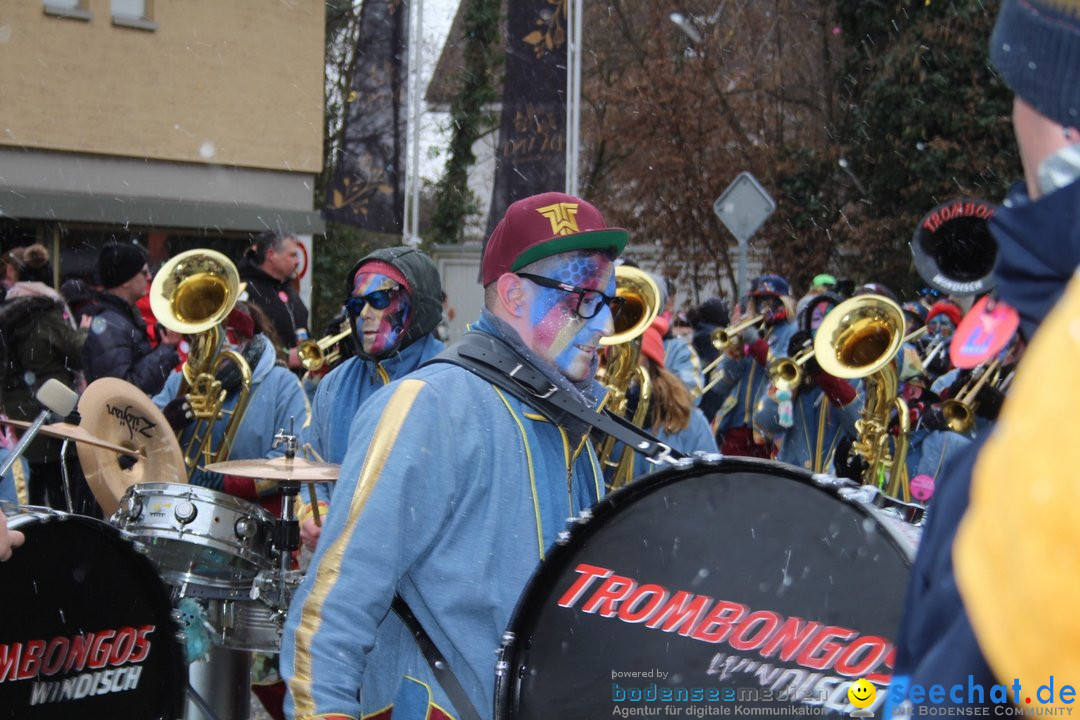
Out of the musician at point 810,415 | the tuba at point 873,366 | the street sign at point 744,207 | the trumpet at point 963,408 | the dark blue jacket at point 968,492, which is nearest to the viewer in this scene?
the dark blue jacket at point 968,492

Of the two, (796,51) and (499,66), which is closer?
(796,51)

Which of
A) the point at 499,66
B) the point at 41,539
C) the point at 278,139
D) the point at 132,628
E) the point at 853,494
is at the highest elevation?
the point at 499,66

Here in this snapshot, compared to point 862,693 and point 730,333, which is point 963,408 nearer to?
point 730,333

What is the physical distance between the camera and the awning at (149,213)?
48.7 feet

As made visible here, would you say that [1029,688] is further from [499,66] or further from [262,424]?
[499,66]

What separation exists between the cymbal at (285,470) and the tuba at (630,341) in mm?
2227

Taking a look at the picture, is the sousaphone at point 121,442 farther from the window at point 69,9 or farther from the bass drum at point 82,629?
the window at point 69,9

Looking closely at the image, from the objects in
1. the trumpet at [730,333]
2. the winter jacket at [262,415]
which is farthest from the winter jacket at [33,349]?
the trumpet at [730,333]

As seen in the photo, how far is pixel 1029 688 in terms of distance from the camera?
2.44 feet

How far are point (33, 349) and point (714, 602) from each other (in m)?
5.37

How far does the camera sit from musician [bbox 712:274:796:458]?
9367 millimetres

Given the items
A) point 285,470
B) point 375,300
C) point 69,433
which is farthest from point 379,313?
point 69,433

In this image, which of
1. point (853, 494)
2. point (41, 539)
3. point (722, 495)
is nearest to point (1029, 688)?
point (853, 494)

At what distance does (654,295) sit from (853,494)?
4968 mm
